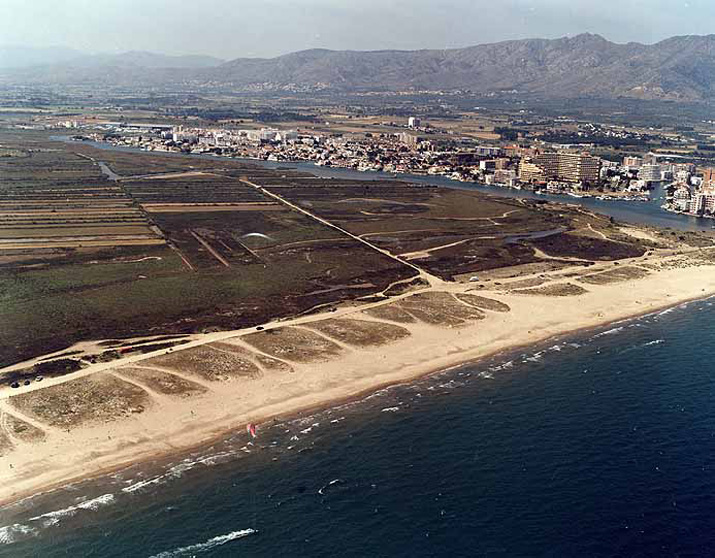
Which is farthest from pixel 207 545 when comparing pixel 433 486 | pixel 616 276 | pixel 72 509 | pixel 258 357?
pixel 616 276

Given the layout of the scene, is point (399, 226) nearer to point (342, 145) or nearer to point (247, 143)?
point (342, 145)

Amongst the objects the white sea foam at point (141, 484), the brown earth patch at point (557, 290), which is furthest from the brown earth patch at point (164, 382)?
the brown earth patch at point (557, 290)

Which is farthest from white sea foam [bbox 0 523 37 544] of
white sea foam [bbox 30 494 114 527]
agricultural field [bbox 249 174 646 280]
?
agricultural field [bbox 249 174 646 280]

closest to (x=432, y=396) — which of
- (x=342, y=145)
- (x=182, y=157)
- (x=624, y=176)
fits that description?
(x=624, y=176)

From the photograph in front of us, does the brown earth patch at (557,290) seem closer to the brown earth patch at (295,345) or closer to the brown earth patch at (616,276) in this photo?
the brown earth patch at (616,276)

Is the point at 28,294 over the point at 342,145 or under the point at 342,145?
under

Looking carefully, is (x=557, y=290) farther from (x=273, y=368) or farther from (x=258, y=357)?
(x=273, y=368)
